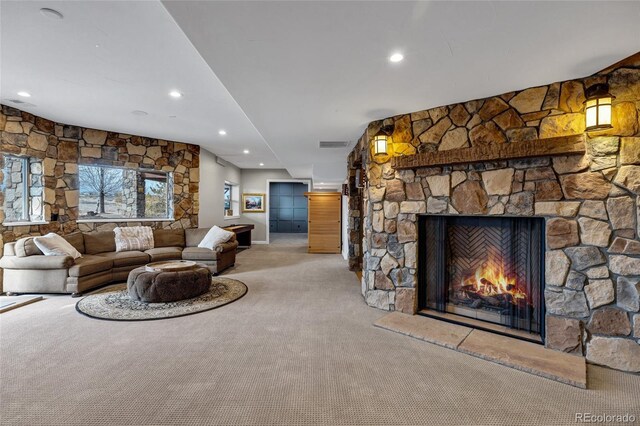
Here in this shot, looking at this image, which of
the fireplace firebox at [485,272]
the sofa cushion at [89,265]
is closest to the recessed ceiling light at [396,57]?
the fireplace firebox at [485,272]

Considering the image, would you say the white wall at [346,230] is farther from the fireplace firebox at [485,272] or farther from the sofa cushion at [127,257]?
the sofa cushion at [127,257]

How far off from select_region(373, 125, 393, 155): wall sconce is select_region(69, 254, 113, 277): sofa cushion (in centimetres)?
416

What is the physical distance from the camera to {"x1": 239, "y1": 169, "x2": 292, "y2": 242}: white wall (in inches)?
357

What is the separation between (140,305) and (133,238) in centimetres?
206

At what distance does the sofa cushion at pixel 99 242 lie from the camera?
4547mm

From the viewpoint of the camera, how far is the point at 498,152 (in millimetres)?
2426

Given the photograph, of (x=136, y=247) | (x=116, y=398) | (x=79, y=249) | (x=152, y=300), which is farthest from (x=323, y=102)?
(x=79, y=249)

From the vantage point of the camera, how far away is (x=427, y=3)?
147cm

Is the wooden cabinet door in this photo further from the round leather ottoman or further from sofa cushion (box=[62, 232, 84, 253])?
sofa cushion (box=[62, 232, 84, 253])

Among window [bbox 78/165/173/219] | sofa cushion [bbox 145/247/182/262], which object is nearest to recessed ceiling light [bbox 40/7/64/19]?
sofa cushion [bbox 145/247/182/262]

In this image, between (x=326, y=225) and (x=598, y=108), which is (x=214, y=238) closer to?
(x=326, y=225)

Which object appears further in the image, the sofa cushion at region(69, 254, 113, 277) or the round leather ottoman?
the sofa cushion at region(69, 254, 113, 277)

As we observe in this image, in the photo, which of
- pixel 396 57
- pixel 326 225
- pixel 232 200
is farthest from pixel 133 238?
pixel 396 57

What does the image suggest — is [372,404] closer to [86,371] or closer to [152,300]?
[86,371]
